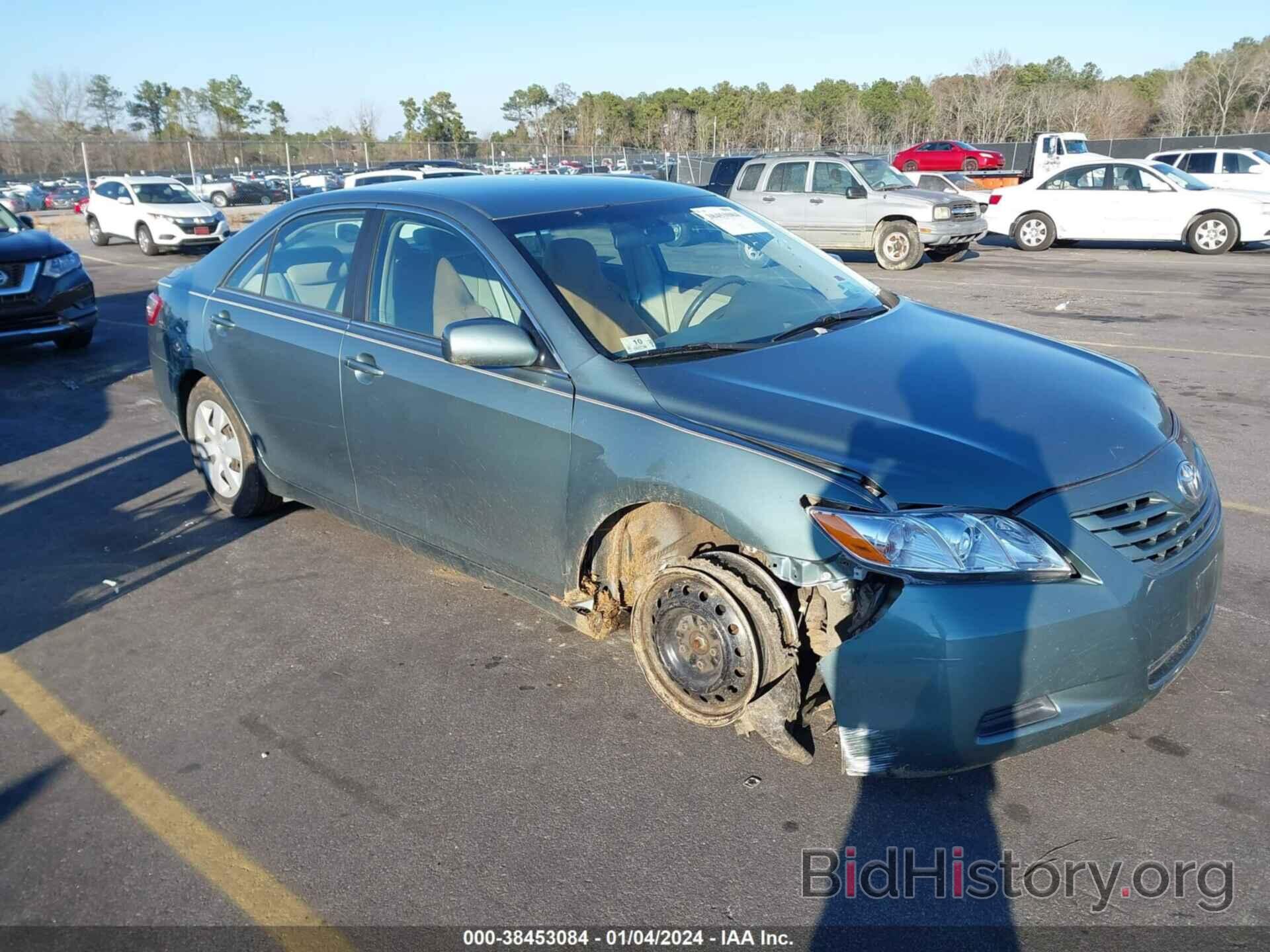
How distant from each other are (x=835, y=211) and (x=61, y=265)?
11.8 metres

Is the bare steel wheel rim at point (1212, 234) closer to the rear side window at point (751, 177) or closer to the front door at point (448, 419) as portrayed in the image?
the rear side window at point (751, 177)

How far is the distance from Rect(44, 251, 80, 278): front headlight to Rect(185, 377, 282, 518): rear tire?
5135mm

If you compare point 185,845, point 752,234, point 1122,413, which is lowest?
point 185,845

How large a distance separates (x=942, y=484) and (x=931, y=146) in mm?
43062

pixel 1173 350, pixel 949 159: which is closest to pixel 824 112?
pixel 949 159

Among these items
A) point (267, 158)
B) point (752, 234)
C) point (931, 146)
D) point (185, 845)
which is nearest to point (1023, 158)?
point (931, 146)

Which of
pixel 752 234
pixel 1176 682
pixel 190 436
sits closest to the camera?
pixel 1176 682

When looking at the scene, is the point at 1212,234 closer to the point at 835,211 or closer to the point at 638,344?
the point at 835,211

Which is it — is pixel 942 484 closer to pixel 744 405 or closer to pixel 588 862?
pixel 744 405

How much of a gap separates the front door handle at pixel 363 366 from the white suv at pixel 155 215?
18692 mm

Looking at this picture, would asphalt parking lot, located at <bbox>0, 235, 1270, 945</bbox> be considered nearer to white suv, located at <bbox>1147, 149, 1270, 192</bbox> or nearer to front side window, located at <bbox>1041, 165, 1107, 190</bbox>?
front side window, located at <bbox>1041, 165, 1107, 190</bbox>

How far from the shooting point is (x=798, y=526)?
Result: 2846 millimetres

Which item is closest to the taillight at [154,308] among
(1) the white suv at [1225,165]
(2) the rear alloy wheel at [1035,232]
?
(2) the rear alloy wheel at [1035,232]

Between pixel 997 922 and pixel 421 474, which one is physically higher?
pixel 421 474
